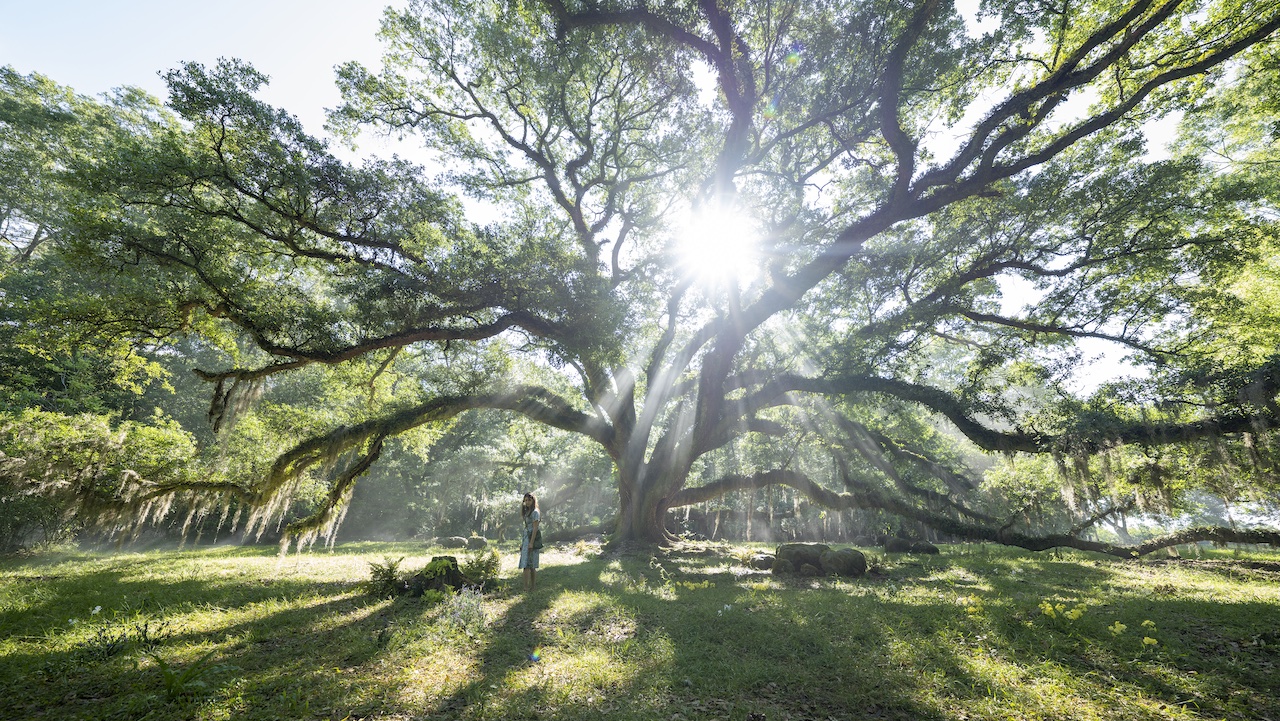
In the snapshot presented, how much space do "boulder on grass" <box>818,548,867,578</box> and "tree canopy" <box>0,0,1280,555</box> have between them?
4.07m

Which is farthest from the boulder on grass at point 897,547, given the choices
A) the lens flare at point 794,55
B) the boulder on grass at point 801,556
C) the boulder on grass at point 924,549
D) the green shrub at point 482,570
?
the lens flare at point 794,55

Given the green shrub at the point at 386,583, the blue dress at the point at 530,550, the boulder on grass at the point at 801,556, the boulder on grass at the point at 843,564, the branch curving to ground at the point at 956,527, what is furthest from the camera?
the branch curving to ground at the point at 956,527

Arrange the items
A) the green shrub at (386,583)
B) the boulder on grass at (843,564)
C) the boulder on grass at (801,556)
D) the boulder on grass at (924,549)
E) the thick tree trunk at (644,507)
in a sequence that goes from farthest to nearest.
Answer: the boulder on grass at (924,549), the thick tree trunk at (644,507), the boulder on grass at (801,556), the boulder on grass at (843,564), the green shrub at (386,583)

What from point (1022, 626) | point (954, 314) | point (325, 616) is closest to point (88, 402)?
point (325, 616)

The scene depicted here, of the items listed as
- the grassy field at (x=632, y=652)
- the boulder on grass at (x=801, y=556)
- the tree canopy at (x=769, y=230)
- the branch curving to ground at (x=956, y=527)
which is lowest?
the grassy field at (x=632, y=652)

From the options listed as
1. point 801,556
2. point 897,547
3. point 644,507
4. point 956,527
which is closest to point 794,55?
point 801,556

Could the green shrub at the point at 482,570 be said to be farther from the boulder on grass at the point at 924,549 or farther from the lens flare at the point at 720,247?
the boulder on grass at the point at 924,549

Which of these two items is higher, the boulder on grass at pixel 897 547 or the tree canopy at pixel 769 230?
the tree canopy at pixel 769 230

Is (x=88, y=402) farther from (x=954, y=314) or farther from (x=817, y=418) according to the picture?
(x=954, y=314)

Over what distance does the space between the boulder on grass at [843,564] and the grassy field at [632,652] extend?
2.11 metres

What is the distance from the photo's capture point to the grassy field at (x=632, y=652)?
3.81m

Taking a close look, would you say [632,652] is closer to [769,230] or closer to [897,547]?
[769,230]

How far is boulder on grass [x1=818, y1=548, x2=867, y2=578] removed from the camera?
10898 mm

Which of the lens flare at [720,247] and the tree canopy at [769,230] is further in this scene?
the lens flare at [720,247]
